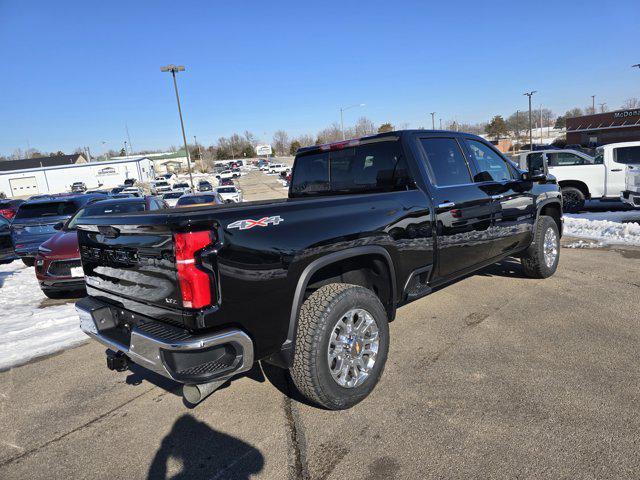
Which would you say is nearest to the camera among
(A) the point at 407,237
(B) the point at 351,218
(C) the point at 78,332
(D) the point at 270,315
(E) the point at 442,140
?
(D) the point at 270,315

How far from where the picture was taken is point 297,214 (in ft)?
9.11

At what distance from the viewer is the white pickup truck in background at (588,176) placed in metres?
11.7

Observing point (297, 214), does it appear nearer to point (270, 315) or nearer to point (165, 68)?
point (270, 315)

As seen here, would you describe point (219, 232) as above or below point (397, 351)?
above

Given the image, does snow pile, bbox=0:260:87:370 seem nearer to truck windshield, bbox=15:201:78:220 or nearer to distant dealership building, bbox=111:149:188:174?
truck windshield, bbox=15:201:78:220

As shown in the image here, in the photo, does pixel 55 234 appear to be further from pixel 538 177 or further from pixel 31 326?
pixel 538 177

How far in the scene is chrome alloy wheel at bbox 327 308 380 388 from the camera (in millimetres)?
3021

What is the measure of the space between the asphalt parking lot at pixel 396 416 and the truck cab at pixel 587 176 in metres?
8.74

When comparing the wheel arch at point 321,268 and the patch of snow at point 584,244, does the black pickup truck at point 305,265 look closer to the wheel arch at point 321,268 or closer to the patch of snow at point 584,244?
the wheel arch at point 321,268

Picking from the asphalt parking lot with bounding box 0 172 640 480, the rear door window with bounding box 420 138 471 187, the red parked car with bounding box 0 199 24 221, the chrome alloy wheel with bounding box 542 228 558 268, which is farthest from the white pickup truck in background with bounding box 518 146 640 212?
the red parked car with bounding box 0 199 24 221

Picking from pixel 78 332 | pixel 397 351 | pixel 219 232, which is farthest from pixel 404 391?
pixel 78 332

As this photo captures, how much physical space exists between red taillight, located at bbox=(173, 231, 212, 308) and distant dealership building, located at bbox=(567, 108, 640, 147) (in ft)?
172

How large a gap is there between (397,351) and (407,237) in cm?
116

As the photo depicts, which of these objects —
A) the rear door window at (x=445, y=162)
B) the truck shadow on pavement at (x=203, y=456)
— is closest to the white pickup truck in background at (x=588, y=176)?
the rear door window at (x=445, y=162)
